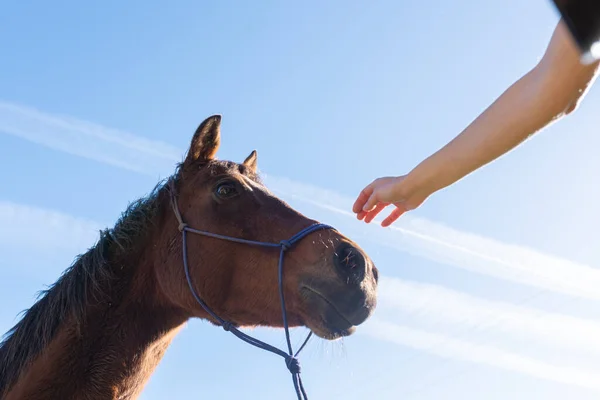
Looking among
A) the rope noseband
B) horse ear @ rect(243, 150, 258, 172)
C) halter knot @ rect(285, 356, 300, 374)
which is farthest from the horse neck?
horse ear @ rect(243, 150, 258, 172)

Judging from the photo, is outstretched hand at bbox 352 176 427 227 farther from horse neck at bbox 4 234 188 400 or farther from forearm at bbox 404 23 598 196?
horse neck at bbox 4 234 188 400

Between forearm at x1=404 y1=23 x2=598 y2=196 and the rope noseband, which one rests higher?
forearm at x1=404 y1=23 x2=598 y2=196

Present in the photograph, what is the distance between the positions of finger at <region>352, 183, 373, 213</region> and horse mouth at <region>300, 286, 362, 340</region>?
1456 millimetres

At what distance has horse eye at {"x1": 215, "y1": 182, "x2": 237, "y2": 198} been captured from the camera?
4770mm

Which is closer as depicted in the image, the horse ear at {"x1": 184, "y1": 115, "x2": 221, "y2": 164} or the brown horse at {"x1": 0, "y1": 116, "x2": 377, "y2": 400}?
the brown horse at {"x1": 0, "y1": 116, "x2": 377, "y2": 400}

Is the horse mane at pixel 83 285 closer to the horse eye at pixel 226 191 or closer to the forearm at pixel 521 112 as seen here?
the horse eye at pixel 226 191

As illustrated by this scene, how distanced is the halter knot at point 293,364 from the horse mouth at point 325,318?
24 cm

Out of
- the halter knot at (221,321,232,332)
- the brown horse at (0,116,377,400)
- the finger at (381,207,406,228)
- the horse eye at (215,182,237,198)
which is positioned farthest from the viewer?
the horse eye at (215,182,237,198)

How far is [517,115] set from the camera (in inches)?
59.4

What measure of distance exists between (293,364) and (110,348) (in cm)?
135

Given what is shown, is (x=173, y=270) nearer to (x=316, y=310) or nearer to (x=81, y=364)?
(x=81, y=364)

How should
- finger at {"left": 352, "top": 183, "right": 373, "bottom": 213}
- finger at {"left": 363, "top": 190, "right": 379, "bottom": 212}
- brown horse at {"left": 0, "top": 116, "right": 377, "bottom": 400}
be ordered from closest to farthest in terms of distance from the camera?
finger at {"left": 363, "top": 190, "right": 379, "bottom": 212} < finger at {"left": 352, "top": 183, "right": 373, "bottom": 213} < brown horse at {"left": 0, "top": 116, "right": 377, "bottom": 400}

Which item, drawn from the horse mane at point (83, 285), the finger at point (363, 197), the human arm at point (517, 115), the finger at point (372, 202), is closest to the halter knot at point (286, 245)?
the horse mane at point (83, 285)

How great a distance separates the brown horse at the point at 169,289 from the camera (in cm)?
409
